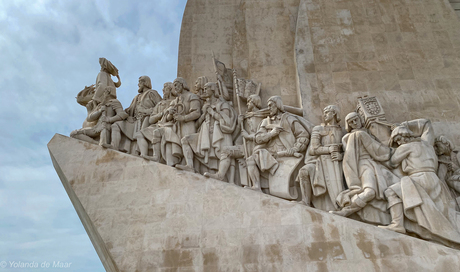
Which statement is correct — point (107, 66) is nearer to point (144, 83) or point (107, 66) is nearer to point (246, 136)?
point (144, 83)

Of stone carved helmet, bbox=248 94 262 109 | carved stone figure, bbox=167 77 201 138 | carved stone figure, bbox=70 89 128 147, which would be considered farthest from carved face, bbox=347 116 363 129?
carved stone figure, bbox=70 89 128 147

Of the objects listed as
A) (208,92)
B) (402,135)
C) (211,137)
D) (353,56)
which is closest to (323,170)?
(402,135)

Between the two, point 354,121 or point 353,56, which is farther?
point 353,56

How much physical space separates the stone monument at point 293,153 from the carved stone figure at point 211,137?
26mm

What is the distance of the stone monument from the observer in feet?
18.6

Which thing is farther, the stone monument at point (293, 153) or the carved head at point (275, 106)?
the carved head at point (275, 106)

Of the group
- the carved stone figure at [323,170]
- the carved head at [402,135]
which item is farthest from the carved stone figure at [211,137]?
the carved head at [402,135]

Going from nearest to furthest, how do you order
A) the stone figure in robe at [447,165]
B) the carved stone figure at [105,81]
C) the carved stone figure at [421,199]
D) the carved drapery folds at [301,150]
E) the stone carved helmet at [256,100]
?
1. the carved stone figure at [421,199]
2. the carved drapery folds at [301,150]
3. the stone figure in robe at [447,165]
4. the stone carved helmet at [256,100]
5. the carved stone figure at [105,81]

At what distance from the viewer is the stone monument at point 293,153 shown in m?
5.66

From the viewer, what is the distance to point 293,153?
673 centimetres

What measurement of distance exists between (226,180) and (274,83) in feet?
9.24

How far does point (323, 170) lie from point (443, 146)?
2.07 metres

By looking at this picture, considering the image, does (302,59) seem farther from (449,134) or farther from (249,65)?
(449,134)

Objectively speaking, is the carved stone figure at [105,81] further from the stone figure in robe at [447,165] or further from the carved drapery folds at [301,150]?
the stone figure in robe at [447,165]
